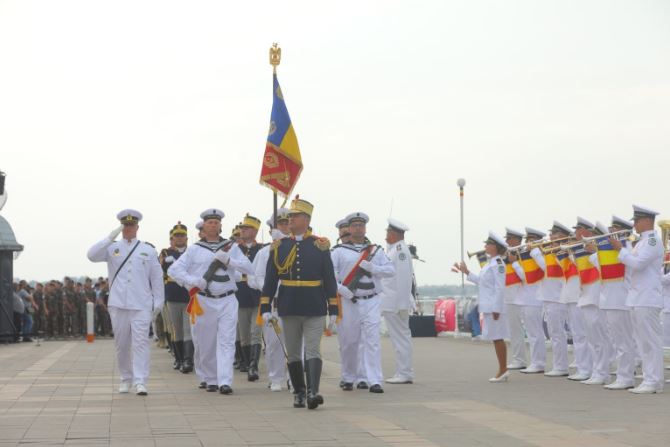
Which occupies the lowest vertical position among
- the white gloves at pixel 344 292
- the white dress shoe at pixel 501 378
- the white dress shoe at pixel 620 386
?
the white dress shoe at pixel 620 386

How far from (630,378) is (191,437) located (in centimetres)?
693

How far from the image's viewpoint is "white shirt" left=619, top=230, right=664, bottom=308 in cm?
1451

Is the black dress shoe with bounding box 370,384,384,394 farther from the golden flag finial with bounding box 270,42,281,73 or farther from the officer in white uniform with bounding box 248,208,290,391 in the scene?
the golden flag finial with bounding box 270,42,281,73

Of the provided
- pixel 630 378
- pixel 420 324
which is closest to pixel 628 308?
pixel 630 378

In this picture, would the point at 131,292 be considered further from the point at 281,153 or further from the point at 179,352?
the point at 179,352

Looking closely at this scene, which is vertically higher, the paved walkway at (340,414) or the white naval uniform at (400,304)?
the white naval uniform at (400,304)

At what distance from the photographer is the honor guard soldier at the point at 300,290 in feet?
42.1

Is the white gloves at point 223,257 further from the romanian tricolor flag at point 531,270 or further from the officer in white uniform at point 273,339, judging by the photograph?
the romanian tricolor flag at point 531,270

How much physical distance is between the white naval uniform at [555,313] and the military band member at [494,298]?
3.83 ft

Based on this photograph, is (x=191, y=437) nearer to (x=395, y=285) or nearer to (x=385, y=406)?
(x=385, y=406)

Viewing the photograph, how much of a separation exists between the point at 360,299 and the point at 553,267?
12.9ft

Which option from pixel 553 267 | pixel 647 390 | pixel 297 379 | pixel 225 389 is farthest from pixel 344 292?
pixel 553 267

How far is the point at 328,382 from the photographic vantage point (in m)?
16.5

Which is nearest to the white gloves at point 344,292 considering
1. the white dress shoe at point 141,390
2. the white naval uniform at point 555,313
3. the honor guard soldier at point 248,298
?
the white dress shoe at point 141,390
